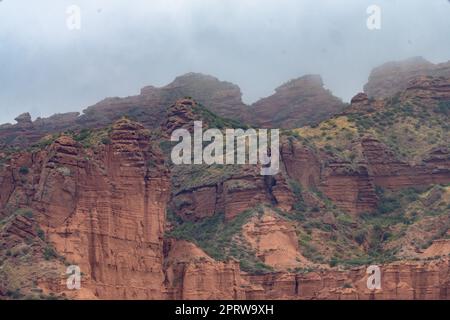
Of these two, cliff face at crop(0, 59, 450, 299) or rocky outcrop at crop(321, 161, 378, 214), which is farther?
rocky outcrop at crop(321, 161, 378, 214)

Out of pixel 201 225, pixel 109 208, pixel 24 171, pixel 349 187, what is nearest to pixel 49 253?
pixel 109 208

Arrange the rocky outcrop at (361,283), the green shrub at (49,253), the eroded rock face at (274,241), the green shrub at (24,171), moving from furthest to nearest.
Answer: the eroded rock face at (274,241), the rocky outcrop at (361,283), the green shrub at (24,171), the green shrub at (49,253)

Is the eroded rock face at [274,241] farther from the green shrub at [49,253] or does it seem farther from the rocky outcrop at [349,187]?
the green shrub at [49,253]

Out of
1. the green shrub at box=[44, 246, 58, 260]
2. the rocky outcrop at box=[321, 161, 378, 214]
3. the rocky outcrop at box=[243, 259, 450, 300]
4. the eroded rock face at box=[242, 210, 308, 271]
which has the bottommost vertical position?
the green shrub at box=[44, 246, 58, 260]

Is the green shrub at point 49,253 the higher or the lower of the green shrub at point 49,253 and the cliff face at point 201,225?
the lower

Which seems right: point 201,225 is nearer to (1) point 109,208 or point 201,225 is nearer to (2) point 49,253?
(1) point 109,208

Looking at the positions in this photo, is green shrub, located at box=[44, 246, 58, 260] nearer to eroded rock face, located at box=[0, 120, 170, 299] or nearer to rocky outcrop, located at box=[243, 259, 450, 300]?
eroded rock face, located at box=[0, 120, 170, 299]

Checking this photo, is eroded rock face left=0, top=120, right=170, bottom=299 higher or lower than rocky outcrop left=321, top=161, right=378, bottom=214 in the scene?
lower

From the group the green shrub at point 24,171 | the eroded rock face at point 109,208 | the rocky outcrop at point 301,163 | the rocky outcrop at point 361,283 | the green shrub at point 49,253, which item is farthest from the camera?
the rocky outcrop at point 301,163

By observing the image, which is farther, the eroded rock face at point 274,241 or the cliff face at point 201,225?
the eroded rock face at point 274,241

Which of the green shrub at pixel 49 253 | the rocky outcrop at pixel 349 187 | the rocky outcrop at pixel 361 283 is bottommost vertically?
the green shrub at pixel 49 253

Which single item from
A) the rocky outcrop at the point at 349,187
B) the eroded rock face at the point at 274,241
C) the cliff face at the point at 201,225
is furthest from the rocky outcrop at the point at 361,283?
the rocky outcrop at the point at 349,187

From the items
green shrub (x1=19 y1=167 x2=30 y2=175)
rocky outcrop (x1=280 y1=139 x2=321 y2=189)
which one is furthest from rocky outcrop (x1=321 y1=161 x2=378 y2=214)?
green shrub (x1=19 y1=167 x2=30 y2=175)

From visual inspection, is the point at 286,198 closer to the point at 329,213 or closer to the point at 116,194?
the point at 329,213
